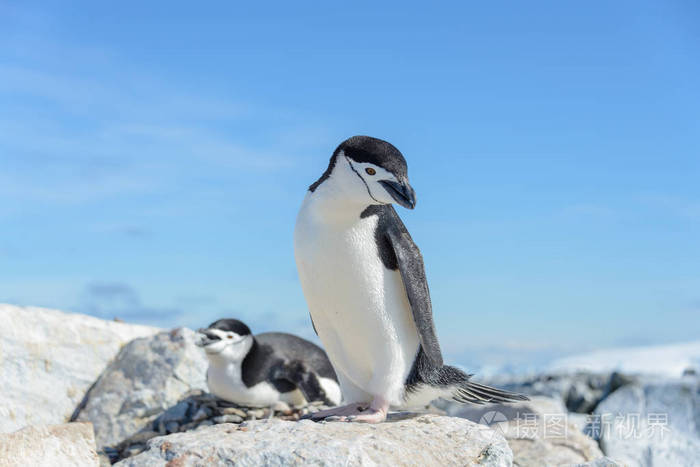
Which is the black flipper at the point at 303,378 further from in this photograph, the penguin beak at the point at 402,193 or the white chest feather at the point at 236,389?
the penguin beak at the point at 402,193

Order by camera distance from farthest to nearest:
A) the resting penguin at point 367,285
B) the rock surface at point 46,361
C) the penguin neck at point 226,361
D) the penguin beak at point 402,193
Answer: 1. the rock surface at point 46,361
2. the penguin neck at point 226,361
3. the resting penguin at point 367,285
4. the penguin beak at point 402,193

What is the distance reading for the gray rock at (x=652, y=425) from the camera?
7328 millimetres

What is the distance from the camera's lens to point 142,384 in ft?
25.0

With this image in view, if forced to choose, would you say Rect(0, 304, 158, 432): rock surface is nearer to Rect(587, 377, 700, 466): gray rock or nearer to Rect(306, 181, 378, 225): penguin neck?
Rect(306, 181, 378, 225): penguin neck

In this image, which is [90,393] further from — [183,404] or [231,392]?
[231,392]

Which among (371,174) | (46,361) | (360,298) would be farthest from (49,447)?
(46,361)

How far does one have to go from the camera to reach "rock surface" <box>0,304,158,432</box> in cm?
759

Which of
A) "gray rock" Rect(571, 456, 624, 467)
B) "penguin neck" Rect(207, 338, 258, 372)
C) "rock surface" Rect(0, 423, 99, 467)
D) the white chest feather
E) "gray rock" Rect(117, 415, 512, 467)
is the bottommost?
"rock surface" Rect(0, 423, 99, 467)

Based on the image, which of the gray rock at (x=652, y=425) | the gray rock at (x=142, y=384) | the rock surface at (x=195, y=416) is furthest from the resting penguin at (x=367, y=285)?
the gray rock at (x=142, y=384)

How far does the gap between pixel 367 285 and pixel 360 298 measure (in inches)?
3.6

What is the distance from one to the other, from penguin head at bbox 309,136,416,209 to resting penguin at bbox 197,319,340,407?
10.5 feet

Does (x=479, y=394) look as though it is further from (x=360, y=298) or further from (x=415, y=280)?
(x=360, y=298)

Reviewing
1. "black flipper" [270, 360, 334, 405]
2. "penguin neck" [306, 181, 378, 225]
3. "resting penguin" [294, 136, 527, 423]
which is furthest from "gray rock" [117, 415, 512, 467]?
"black flipper" [270, 360, 334, 405]

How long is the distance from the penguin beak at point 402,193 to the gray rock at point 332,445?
132 centimetres
